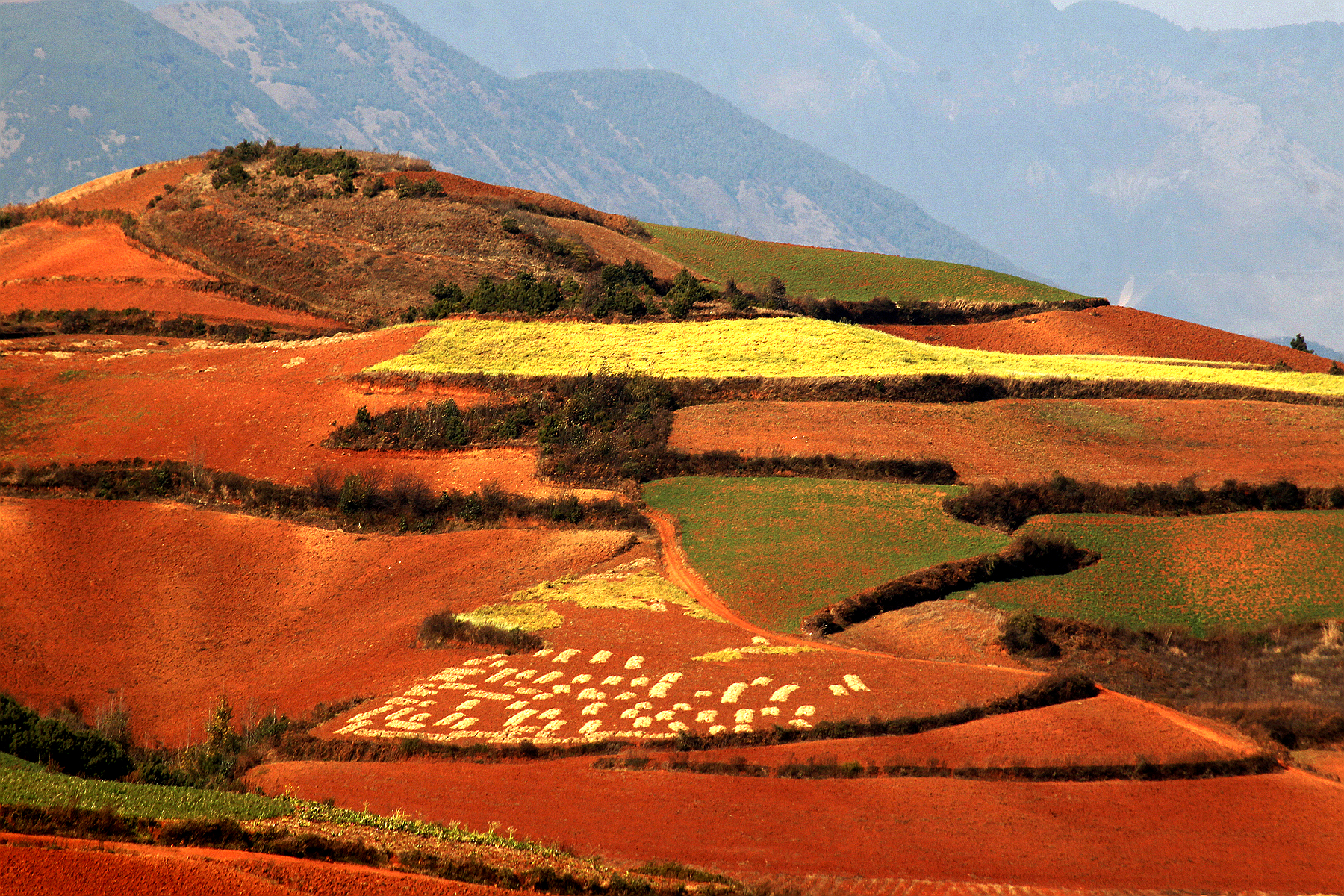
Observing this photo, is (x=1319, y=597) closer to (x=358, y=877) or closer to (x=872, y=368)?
(x=872, y=368)

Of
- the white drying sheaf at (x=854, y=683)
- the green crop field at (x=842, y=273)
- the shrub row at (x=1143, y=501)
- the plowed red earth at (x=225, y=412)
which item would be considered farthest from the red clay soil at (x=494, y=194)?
the white drying sheaf at (x=854, y=683)

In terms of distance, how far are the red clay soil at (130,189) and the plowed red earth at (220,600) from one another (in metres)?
48.1

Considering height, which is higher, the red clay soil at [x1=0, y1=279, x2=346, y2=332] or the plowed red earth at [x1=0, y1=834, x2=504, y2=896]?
the red clay soil at [x1=0, y1=279, x2=346, y2=332]

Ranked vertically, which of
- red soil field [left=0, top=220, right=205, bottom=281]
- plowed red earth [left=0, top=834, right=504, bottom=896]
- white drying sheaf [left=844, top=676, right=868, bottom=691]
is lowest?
plowed red earth [left=0, top=834, right=504, bottom=896]

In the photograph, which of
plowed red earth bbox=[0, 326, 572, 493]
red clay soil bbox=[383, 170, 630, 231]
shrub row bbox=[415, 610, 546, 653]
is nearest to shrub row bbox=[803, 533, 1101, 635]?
shrub row bbox=[415, 610, 546, 653]

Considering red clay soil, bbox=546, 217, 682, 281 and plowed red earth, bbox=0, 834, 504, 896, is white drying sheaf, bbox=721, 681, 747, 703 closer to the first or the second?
plowed red earth, bbox=0, 834, 504, 896

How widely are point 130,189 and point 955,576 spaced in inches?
2722

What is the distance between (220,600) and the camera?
82.7 ft

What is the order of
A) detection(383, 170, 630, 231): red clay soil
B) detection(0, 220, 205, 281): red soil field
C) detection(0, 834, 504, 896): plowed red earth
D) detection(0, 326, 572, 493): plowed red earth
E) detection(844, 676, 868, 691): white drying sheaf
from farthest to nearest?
detection(383, 170, 630, 231): red clay soil < detection(0, 220, 205, 281): red soil field < detection(0, 326, 572, 493): plowed red earth < detection(844, 676, 868, 691): white drying sheaf < detection(0, 834, 504, 896): plowed red earth

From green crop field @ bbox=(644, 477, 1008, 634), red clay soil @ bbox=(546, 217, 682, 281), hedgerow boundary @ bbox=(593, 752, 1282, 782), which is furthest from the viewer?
red clay soil @ bbox=(546, 217, 682, 281)

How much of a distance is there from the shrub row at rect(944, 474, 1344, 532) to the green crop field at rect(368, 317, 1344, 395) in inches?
423

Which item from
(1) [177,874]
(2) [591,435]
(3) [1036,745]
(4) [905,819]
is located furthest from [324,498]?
(3) [1036,745]

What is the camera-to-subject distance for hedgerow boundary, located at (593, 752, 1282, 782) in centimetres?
→ 1605

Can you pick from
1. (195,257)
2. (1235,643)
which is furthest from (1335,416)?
(195,257)
